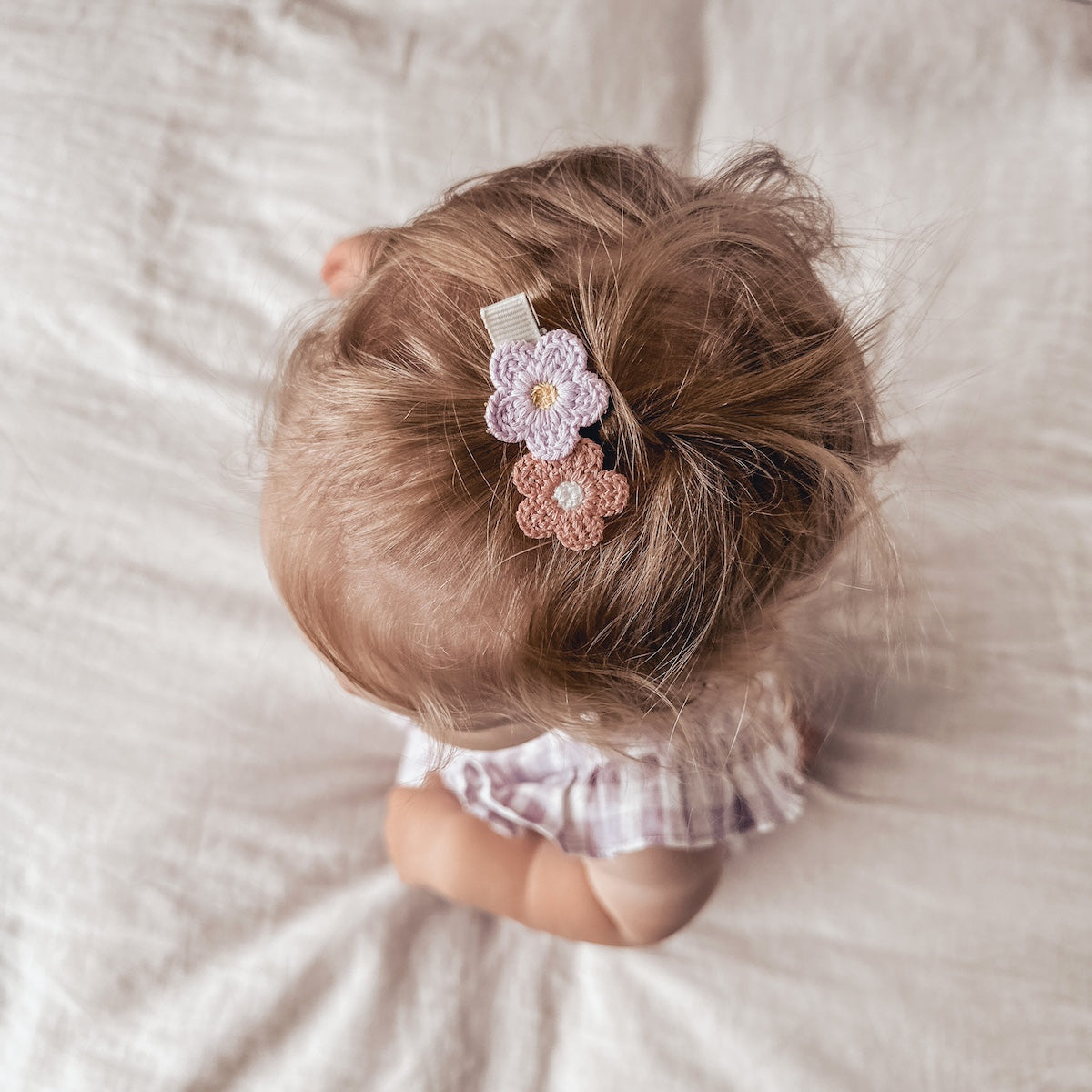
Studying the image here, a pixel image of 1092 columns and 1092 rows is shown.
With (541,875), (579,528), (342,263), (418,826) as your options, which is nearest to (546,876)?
(541,875)

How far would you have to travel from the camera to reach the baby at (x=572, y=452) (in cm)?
47

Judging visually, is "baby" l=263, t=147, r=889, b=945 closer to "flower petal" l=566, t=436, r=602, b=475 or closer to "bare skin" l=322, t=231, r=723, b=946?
"flower petal" l=566, t=436, r=602, b=475

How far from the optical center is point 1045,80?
90cm

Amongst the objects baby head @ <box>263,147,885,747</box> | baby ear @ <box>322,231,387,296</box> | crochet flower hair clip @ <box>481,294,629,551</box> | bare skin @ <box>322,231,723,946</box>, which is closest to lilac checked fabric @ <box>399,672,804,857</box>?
bare skin @ <box>322,231,723,946</box>

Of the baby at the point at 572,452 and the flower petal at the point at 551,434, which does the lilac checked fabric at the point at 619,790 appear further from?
the flower petal at the point at 551,434

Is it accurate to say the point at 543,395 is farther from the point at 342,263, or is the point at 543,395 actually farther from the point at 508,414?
the point at 342,263

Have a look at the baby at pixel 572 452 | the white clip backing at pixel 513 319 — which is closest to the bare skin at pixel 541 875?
the baby at pixel 572 452

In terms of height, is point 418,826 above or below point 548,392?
below

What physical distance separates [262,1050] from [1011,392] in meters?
0.80

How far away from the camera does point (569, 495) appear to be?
46cm

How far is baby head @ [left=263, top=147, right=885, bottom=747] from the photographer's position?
0.48 metres

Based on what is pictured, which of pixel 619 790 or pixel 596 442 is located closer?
pixel 596 442

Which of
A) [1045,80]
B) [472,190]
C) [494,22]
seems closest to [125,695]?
[472,190]

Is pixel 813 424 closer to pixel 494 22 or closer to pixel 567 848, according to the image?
pixel 567 848
